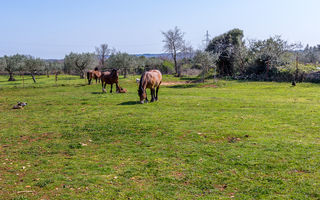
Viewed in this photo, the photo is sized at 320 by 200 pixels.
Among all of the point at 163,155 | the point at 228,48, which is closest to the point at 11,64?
the point at 228,48

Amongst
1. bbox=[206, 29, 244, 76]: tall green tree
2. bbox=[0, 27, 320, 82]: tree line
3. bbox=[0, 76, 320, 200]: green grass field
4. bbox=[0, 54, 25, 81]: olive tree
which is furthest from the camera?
bbox=[0, 54, 25, 81]: olive tree

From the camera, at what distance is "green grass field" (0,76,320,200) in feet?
19.1

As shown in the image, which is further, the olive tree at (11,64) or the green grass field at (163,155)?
the olive tree at (11,64)

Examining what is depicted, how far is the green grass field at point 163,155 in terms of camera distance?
5.83m

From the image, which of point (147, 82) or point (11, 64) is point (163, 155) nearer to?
point (147, 82)

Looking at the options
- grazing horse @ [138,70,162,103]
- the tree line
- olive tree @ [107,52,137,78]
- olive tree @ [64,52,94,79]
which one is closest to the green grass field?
grazing horse @ [138,70,162,103]

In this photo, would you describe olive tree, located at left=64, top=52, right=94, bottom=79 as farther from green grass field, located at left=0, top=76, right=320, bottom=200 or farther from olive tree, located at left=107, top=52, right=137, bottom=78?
green grass field, located at left=0, top=76, right=320, bottom=200

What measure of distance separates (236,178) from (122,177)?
2.85 m

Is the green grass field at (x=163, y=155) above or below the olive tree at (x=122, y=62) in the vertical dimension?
below

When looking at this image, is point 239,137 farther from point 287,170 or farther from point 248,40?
point 248,40

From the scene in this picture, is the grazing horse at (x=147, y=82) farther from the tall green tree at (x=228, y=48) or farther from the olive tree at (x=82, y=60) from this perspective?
the olive tree at (x=82, y=60)

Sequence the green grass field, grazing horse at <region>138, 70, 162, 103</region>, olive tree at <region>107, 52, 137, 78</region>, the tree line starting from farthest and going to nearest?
1. olive tree at <region>107, 52, 137, 78</region>
2. the tree line
3. grazing horse at <region>138, 70, 162, 103</region>
4. the green grass field

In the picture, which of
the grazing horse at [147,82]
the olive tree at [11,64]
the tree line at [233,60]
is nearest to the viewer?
the grazing horse at [147,82]

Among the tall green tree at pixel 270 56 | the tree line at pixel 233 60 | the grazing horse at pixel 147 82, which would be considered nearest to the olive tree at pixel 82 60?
the tree line at pixel 233 60
